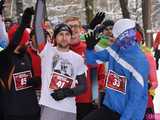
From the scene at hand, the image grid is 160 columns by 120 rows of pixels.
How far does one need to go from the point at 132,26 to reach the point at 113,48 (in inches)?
12.5

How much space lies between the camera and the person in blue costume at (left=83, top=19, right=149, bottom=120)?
604 centimetres

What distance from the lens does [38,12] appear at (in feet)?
21.4

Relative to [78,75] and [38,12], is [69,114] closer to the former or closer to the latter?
[78,75]

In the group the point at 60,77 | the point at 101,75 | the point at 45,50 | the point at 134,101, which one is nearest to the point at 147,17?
the point at 101,75

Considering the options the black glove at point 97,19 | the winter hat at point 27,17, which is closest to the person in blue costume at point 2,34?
the winter hat at point 27,17

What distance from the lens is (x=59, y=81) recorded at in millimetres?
6211

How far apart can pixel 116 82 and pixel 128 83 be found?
0.46 feet

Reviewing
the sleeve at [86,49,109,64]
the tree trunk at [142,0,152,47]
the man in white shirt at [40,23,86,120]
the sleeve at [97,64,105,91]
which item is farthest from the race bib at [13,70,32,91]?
the tree trunk at [142,0,152,47]

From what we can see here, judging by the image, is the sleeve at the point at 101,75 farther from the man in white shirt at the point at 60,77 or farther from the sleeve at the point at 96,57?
the man in white shirt at the point at 60,77

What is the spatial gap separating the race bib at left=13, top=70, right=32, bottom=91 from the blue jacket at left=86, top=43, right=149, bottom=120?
877 mm

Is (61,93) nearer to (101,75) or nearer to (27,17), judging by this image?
(27,17)

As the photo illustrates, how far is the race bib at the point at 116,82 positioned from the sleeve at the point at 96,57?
34 cm

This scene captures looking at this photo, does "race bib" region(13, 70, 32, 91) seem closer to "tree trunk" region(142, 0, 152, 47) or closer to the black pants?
the black pants

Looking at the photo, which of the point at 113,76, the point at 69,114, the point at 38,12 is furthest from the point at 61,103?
the point at 38,12
